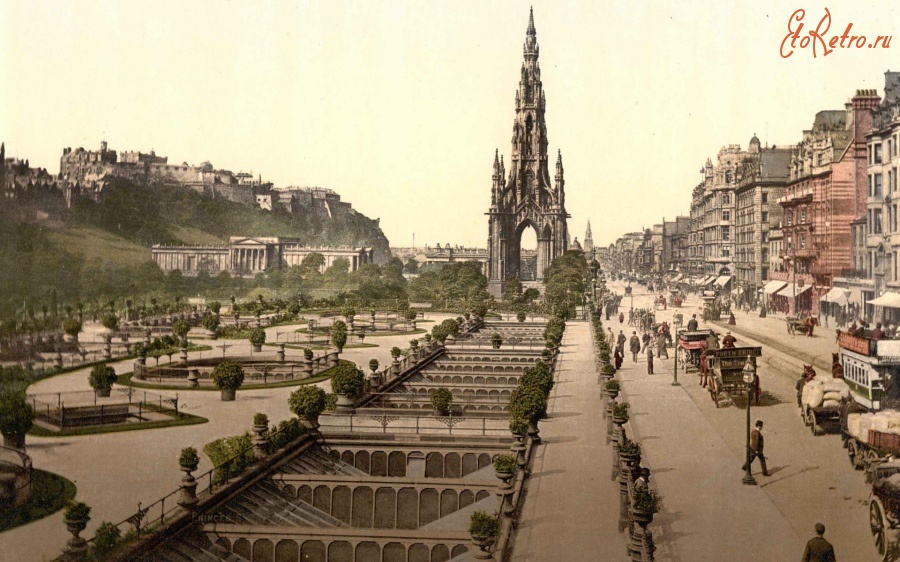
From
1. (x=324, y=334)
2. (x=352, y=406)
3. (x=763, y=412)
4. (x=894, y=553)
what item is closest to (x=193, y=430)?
(x=352, y=406)

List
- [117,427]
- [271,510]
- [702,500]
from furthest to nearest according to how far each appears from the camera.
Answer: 1. [117,427]
2. [271,510]
3. [702,500]

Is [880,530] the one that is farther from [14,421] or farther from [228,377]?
[228,377]

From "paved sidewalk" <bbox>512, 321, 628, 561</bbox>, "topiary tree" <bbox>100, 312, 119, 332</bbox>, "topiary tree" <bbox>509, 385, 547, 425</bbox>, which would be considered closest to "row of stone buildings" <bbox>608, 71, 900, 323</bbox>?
"paved sidewalk" <bbox>512, 321, 628, 561</bbox>

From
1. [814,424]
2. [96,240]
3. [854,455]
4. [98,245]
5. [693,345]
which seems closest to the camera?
[854,455]

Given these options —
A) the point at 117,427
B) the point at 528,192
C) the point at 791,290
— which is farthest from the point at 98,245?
the point at 528,192

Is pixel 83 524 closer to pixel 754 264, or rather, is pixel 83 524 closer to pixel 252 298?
pixel 754 264

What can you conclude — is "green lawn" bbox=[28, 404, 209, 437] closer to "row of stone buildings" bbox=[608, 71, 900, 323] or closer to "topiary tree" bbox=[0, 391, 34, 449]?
"topiary tree" bbox=[0, 391, 34, 449]
